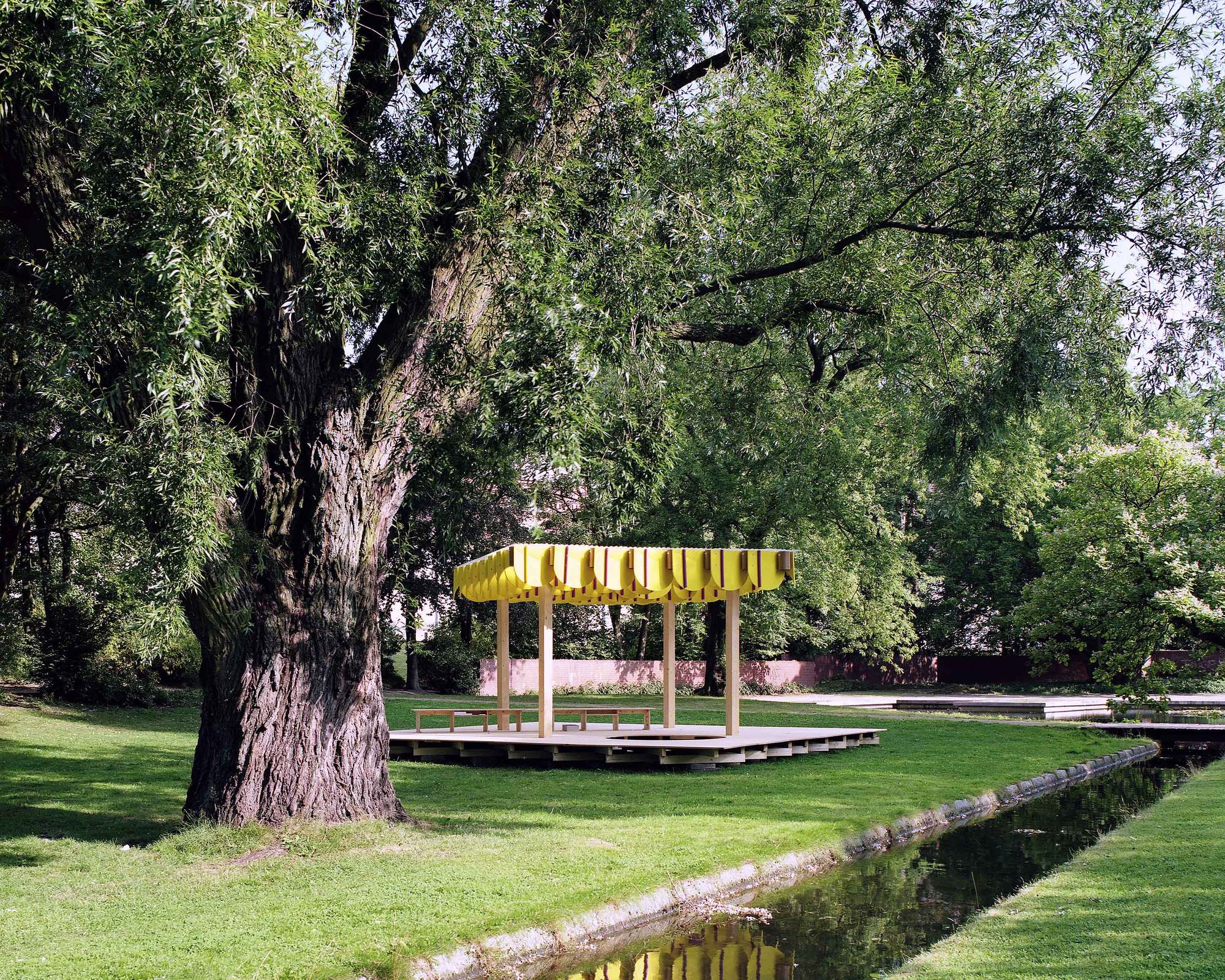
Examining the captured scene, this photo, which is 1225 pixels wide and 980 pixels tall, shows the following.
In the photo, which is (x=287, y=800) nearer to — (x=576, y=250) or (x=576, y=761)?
(x=576, y=250)

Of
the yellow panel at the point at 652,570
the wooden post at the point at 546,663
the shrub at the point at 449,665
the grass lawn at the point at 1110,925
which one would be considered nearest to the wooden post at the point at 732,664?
the yellow panel at the point at 652,570

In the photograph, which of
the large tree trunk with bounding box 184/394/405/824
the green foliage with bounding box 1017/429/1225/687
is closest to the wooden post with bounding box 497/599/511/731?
the large tree trunk with bounding box 184/394/405/824

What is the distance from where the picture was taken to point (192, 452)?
742 centimetres

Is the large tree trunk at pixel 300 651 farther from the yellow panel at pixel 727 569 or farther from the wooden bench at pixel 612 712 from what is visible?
the wooden bench at pixel 612 712

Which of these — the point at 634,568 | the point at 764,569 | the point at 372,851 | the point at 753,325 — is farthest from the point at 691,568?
the point at 372,851

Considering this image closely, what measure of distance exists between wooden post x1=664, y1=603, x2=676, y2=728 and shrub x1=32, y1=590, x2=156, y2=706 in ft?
40.3

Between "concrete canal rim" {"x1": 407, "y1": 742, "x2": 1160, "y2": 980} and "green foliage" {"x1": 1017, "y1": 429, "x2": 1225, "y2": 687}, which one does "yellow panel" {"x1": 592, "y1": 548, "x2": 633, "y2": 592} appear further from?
"green foliage" {"x1": 1017, "y1": 429, "x2": 1225, "y2": 687}

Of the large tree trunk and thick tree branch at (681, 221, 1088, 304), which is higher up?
thick tree branch at (681, 221, 1088, 304)

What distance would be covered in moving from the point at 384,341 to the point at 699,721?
14.0 m

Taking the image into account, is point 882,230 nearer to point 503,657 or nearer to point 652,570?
point 652,570

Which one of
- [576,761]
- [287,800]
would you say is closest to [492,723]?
[576,761]

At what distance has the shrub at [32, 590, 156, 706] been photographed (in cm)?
2264

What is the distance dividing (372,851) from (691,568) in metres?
7.32

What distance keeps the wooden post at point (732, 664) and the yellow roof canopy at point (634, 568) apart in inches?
8.2
